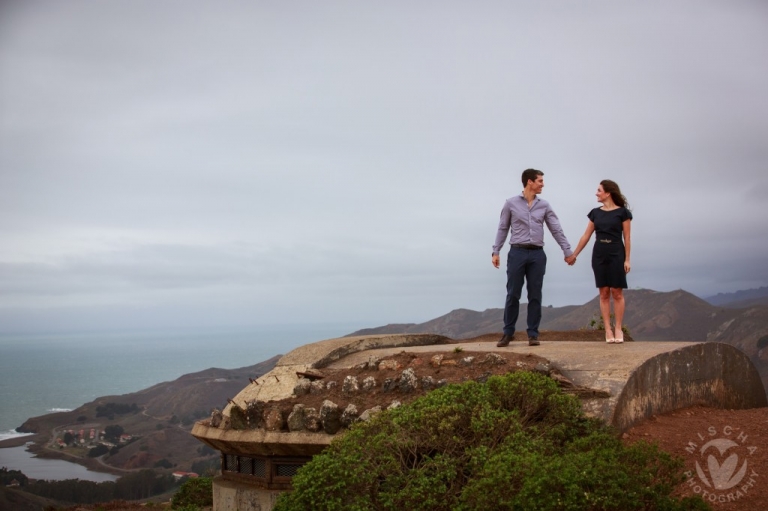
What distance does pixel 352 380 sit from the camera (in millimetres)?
8273

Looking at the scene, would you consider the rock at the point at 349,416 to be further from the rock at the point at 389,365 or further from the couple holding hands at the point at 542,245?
the couple holding hands at the point at 542,245

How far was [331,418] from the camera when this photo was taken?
7555 mm

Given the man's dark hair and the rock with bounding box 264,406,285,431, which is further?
the man's dark hair

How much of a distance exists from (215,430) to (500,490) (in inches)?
157

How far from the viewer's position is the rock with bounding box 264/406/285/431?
7.93 metres

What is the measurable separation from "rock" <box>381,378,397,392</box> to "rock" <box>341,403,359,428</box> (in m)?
0.55

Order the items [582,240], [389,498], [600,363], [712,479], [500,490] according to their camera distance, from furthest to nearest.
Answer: [582,240] < [600,363] < [712,479] < [389,498] < [500,490]

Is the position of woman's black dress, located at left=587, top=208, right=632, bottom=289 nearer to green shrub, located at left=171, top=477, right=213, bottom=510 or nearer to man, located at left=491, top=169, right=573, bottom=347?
man, located at left=491, top=169, right=573, bottom=347

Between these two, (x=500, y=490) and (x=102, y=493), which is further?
(x=102, y=493)

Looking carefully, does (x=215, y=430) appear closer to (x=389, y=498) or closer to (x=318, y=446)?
(x=318, y=446)

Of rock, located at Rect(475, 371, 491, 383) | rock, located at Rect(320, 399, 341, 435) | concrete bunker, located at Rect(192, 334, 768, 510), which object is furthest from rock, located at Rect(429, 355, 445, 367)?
rock, located at Rect(320, 399, 341, 435)

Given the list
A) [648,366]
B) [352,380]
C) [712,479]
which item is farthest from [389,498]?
[648,366]

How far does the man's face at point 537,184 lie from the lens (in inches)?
377

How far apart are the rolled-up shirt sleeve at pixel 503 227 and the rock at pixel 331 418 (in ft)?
10.8
